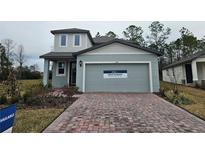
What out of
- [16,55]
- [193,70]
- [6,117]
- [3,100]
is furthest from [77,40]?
[16,55]

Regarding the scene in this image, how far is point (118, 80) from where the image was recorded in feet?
39.5

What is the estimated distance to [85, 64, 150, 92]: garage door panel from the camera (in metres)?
11.9

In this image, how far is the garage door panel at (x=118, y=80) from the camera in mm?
11914

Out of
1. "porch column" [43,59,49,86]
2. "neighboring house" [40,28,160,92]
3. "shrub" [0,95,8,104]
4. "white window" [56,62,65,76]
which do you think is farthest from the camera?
"white window" [56,62,65,76]

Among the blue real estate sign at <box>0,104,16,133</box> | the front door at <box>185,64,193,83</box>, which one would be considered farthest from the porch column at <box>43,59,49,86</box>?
the front door at <box>185,64,193,83</box>

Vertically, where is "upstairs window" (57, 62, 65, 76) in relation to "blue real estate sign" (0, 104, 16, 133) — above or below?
above

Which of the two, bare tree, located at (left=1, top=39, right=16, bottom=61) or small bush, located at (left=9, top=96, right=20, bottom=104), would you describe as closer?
small bush, located at (left=9, top=96, right=20, bottom=104)

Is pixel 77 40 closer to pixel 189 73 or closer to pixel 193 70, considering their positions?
pixel 193 70

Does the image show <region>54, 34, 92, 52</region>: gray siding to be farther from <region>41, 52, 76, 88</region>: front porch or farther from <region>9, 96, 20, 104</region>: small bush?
<region>9, 96, 20, 104</region>: small bush

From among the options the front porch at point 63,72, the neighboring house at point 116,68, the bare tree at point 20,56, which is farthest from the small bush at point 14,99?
the bare tree at point 20,56

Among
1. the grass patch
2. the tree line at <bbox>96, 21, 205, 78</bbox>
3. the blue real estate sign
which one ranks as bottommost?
the grass patch

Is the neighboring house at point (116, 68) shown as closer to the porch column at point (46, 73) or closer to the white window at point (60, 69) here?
the white window at point (60, 69)
